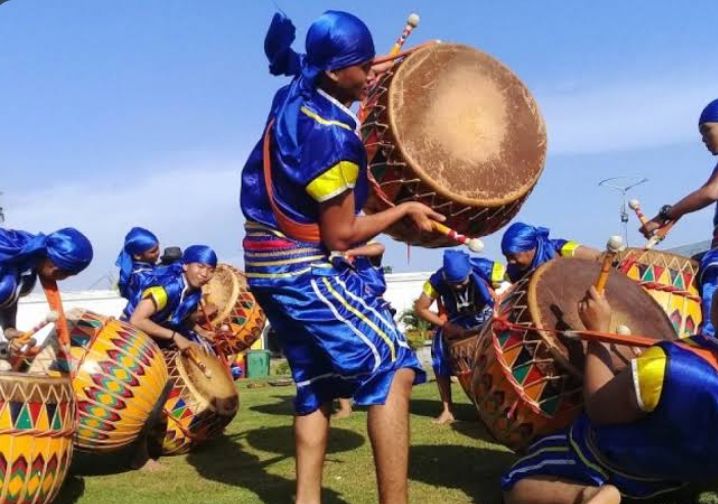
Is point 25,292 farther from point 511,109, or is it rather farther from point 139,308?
point 511,109

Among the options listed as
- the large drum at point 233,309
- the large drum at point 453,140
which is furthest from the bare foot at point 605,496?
the large drum at point 233,309

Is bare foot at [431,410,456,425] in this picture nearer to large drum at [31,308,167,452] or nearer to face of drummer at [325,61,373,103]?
large drum at [31,308,167,452]

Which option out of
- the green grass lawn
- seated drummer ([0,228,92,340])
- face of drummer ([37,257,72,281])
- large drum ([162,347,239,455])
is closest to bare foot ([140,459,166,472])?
the green grass lawn

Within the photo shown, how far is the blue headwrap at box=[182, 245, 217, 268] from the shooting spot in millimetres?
6496

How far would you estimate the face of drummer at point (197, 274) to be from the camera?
6.34 meters

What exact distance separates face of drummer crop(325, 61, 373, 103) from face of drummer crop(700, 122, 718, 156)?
8.80 feet

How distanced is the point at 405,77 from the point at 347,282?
3.69ft

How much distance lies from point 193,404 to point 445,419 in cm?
222

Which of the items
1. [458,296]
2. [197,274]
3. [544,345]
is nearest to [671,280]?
[544,345]

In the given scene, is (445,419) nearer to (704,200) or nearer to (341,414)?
(341,414)

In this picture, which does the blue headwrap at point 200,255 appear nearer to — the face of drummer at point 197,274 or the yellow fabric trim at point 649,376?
the face of drummer at point 197,274

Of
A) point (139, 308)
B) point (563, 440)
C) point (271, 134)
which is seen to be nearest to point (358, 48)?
point (271, 134)

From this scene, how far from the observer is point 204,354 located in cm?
629

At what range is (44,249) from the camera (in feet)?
14.5
